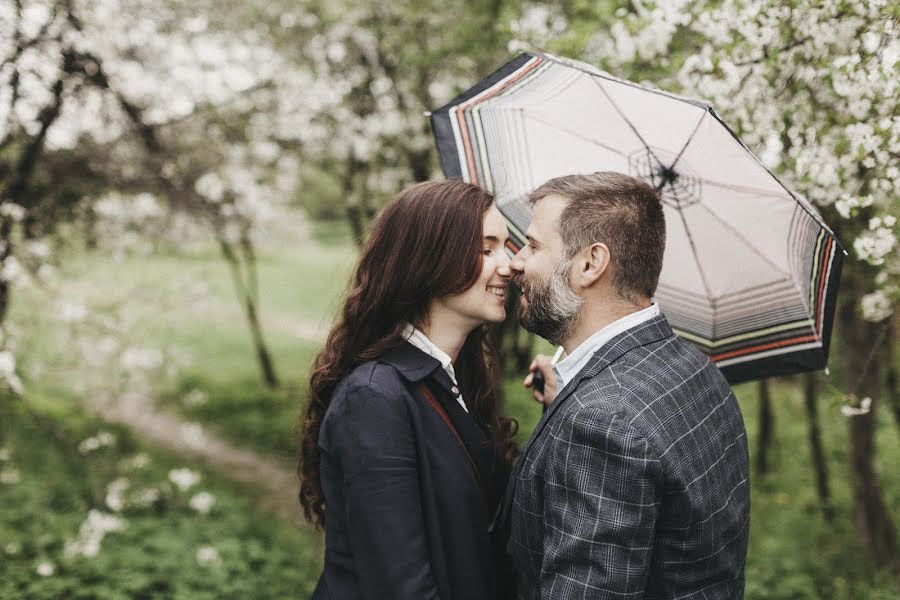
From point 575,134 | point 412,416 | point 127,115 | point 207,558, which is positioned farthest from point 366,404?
point 127,115

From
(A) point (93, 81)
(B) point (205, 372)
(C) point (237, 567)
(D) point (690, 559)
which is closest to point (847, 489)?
(C) point (237, 567)

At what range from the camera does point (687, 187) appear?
7.80 ft

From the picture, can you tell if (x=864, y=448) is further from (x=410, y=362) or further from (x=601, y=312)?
(x=410, y=362)

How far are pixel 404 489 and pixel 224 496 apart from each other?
586 cm

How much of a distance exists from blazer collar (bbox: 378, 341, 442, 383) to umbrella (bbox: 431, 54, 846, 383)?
693 mm

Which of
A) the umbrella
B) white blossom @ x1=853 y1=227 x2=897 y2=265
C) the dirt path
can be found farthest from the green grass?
white blossom @ x1=853 y1=227 x2=897 y2=265

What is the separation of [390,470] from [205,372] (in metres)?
12.2

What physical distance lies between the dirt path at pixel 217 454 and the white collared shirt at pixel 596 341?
19.0 ft

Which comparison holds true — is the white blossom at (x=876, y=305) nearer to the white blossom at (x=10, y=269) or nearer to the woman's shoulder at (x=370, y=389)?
the woman's shoulder at (x=370, y=389)

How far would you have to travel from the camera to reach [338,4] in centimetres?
662

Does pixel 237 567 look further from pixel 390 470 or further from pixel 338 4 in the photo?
pixel 338 4

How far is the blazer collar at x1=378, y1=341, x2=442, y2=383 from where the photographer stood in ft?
6.99

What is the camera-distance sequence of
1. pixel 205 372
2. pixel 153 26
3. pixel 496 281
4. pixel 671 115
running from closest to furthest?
pixel 671 115
pixel 496 281
pixel 153 26
pixel 205 372

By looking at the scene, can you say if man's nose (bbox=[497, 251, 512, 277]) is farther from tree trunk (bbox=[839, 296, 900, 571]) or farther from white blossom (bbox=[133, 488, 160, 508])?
white blossom (bbox=[133, 488, 160, 508])
